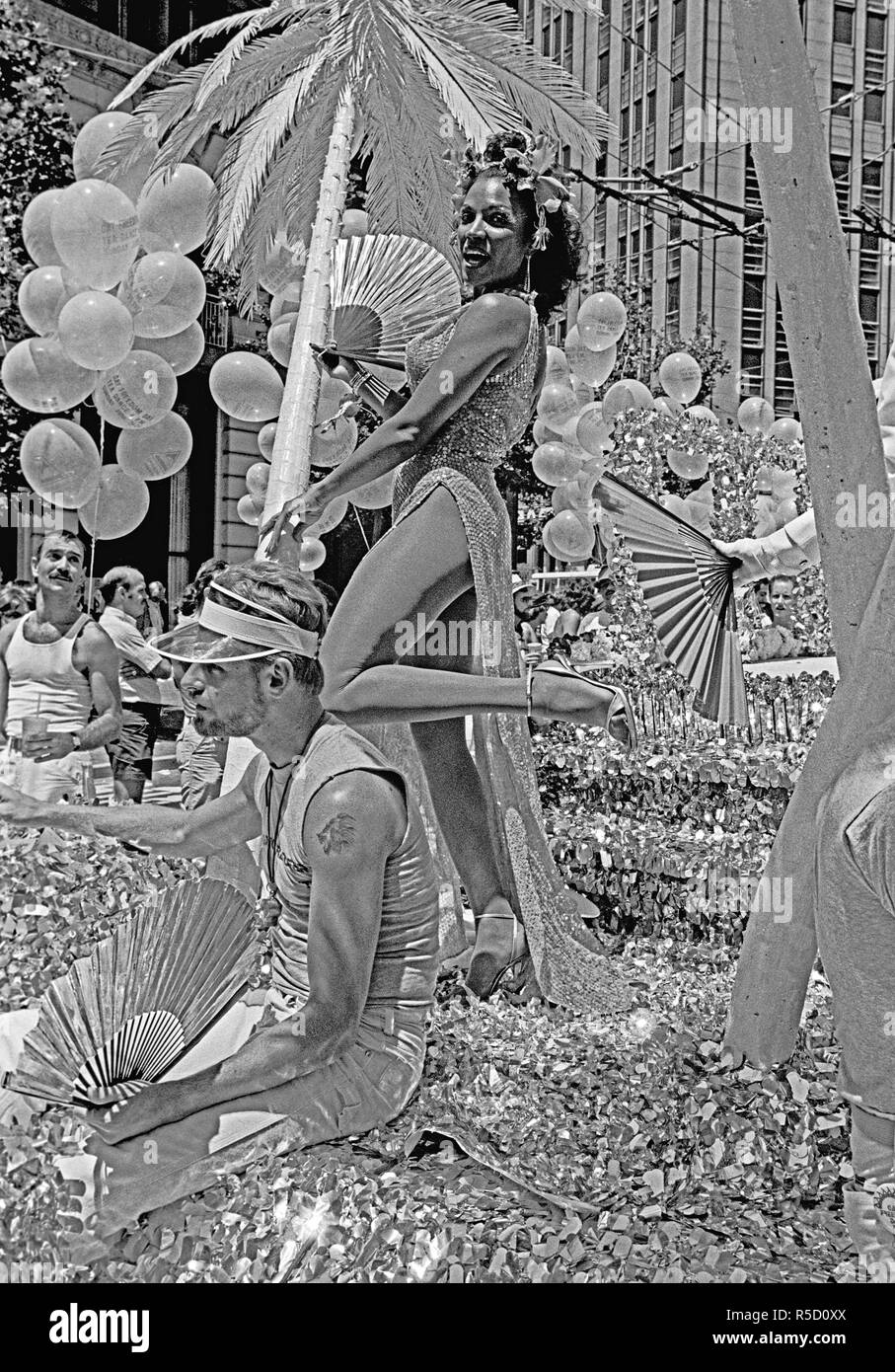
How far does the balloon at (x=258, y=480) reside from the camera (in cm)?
310

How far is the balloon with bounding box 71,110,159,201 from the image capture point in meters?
2.86

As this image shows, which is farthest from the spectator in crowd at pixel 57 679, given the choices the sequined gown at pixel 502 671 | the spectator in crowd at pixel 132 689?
the sequined gown at pixel 502 671

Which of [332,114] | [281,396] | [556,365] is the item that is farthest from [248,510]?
[332,114]

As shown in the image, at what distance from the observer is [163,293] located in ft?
9.82

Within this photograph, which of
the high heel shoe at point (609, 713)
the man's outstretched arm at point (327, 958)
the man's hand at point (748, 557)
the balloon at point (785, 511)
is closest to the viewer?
the man's outstretched arm at point (327, 958)

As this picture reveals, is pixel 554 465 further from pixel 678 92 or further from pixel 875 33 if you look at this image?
pixel 875 33

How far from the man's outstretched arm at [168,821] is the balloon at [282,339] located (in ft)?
3.29

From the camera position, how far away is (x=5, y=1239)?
2098 millimetres

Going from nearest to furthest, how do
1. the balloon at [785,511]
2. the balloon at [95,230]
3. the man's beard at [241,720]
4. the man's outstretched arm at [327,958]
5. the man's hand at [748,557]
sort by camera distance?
the man's outstretched arm at [327,958] < the man's beard at [241,720] < the man's hand at [748,557] < the balloon at [95,230] < the balloon at [785,511]

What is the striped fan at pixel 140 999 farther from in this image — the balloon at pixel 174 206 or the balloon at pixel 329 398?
the balloon at pixel 174 206

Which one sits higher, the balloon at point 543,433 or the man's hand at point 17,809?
the balloon at point 543,433

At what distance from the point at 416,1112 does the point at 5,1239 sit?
641 mm
